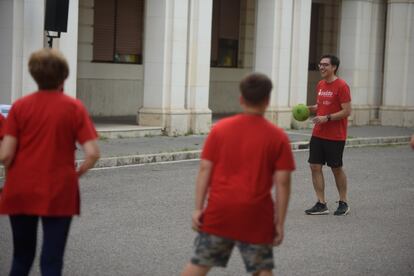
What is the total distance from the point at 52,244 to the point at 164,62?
1582 cm

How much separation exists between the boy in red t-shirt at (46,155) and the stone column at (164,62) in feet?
51.0

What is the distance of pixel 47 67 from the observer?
5270 millimetres

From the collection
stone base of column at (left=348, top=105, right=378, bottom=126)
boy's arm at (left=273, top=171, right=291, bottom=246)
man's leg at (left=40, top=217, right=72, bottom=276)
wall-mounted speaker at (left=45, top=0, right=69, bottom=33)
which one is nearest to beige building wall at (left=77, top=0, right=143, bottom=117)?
wall-mounted speaker at (left=45, top=0, right=69, bottom=33)

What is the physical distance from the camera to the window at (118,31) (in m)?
24.4

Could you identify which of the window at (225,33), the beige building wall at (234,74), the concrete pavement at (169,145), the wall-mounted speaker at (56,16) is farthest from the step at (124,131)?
the window at (225,33)

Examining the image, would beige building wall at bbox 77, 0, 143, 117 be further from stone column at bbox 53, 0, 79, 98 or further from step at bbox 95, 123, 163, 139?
stone column at bbox 53, 0, 79, 98

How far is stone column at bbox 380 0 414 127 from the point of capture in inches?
1110

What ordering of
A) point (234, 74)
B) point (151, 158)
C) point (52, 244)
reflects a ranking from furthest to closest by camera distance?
point (234, 74) < point (151, 158) < point (52, 244)

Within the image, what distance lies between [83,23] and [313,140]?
45.9ft

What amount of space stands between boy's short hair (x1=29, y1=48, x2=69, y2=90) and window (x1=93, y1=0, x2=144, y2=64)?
19.1 m

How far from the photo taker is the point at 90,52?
23.9 metres

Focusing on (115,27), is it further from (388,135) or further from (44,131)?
(44,131)

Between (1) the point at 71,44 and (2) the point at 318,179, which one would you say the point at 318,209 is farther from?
(1) the point at 71,44

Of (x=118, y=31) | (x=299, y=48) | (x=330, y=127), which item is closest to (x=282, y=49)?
(x=299, y=48)
